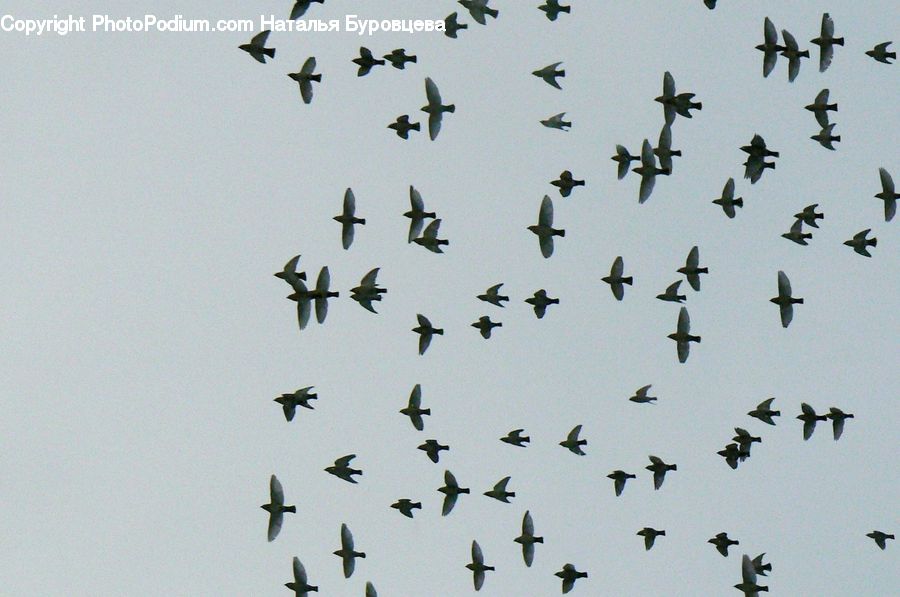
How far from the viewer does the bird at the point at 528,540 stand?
58031mm

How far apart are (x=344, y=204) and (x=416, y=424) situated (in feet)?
21.4

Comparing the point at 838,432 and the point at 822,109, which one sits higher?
the point at 822,109

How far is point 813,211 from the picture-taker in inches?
2261

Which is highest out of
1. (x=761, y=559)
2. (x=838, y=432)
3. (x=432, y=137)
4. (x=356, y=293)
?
(x=432, y=137)

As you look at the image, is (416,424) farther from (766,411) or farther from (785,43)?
(785,43)

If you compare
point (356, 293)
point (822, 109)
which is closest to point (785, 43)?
point (822, 109)

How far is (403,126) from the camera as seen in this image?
185ft

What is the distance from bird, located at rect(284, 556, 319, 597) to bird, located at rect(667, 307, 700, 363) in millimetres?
12184

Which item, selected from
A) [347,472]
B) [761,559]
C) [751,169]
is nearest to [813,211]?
[751,169]

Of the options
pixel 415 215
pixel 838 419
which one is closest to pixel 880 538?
pixel 838 419

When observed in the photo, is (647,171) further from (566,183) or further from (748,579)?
(748,579)

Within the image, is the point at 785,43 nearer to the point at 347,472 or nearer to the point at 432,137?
the point at 432,137

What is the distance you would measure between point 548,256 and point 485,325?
9.58 ft

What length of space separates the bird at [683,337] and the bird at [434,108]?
28.7 feet
